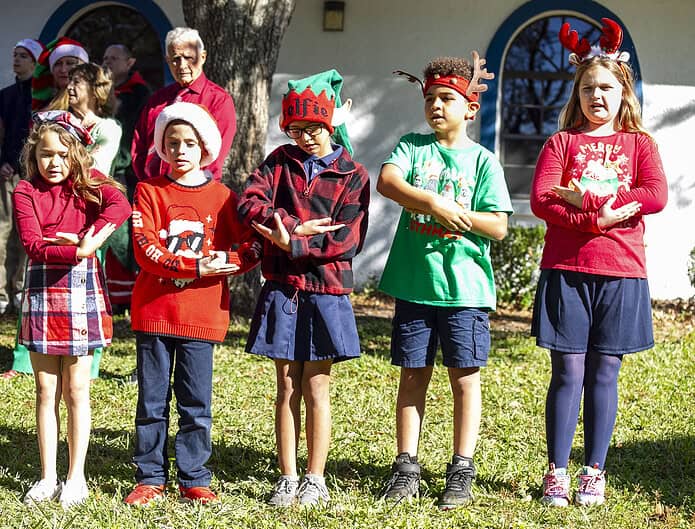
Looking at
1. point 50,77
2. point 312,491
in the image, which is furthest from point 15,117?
point 312,491

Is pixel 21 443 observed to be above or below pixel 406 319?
below

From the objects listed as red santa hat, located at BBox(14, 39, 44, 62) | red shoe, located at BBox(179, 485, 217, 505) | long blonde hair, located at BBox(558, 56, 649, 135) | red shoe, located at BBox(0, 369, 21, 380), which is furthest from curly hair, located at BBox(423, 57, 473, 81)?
red santa hat, located at BBox(14, 39, 44, 62)

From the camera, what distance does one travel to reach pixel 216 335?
3889 millimetres

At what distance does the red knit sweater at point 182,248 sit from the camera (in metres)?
3.82

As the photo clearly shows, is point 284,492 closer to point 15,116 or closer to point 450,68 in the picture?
point 450,68

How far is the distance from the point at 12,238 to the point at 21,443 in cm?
374

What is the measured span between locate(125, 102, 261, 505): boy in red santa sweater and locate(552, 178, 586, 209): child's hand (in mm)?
1305

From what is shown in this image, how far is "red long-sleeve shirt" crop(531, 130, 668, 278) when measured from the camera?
12.9ft

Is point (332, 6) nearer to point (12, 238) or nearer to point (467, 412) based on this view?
point (12, 238)

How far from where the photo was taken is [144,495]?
3883 mm

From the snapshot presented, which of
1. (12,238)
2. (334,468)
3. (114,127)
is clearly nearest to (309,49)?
(12,238)

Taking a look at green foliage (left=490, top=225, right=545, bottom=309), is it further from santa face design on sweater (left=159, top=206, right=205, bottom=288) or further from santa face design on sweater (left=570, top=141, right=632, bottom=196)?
santa face design on sweater (left=159, top=206, right=205, bottom=288)

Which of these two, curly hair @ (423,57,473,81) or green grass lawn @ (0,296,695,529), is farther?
curly hair @ (423,57,473,81)

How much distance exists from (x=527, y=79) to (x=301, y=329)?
7.18 m
